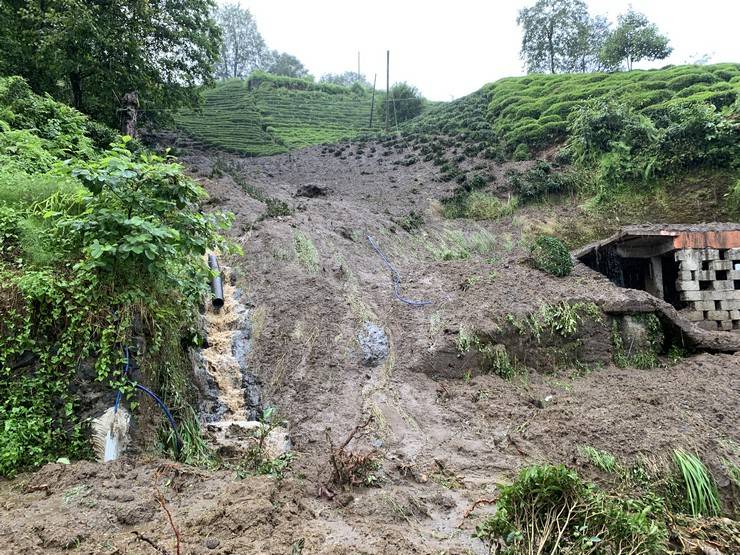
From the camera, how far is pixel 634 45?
29.7 m

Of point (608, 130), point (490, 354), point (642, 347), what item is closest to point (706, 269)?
point (642, 347)

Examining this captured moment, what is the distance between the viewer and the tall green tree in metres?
11.7

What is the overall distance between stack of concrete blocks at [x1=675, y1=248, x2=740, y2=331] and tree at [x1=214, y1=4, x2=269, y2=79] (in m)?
50.2

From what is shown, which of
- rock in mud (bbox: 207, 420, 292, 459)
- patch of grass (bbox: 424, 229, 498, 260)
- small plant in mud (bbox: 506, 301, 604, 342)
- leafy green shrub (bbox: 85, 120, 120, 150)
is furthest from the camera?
patch of grass (bbox: 424, 229, 498, 260)

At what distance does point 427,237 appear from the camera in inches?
532

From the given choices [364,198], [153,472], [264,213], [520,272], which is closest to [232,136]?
[364,198]

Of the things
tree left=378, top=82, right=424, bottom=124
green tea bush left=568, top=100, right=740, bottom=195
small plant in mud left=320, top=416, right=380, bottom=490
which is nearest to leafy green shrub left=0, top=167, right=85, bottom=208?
small plant in mud left=320, top=416, right=380, bottom=490

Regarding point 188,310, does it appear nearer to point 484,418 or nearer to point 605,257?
point 484,418

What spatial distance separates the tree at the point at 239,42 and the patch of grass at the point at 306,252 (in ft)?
150

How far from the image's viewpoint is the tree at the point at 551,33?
3612 centimetres

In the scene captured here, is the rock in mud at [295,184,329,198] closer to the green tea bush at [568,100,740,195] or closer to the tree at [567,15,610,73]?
the green tea bush at [568,100,740,195]

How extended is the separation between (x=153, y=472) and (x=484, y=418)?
167 inches

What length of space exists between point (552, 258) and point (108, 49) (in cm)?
1265

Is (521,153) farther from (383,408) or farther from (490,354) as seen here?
(383,408)
